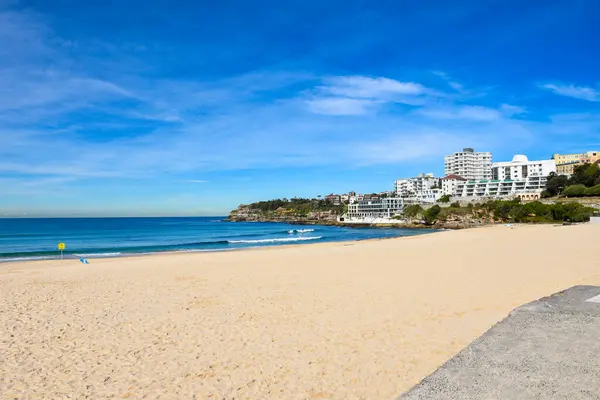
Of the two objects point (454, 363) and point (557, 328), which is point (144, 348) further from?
point (557, 328)

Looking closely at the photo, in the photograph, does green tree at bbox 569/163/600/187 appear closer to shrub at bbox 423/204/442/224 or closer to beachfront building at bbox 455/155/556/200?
beachfront building at bbox 455/155/556/200

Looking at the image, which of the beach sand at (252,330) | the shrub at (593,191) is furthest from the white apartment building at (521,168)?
the beach sand at (252,330)

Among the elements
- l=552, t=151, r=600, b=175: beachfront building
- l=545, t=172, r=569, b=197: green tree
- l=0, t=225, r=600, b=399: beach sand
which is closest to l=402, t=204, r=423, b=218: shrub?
l=545, t=172, r=569, b=197: green tree

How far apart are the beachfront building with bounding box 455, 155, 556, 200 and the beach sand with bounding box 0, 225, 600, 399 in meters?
101

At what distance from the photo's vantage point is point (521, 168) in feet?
418

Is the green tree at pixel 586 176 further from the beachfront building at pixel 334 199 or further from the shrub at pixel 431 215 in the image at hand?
the beachfront building at pixel 334 199

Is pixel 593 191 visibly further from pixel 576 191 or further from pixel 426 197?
pixel 426 197

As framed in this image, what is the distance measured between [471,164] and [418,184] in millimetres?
25374

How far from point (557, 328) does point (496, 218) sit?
258 ft

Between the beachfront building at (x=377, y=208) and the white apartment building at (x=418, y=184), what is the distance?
83.7ft

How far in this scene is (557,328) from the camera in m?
5.33

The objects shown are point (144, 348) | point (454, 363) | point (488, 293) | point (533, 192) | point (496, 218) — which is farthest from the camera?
point (533, 192)

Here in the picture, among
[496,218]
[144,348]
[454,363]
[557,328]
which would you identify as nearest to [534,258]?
[557,328]

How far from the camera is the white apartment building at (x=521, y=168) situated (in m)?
118
